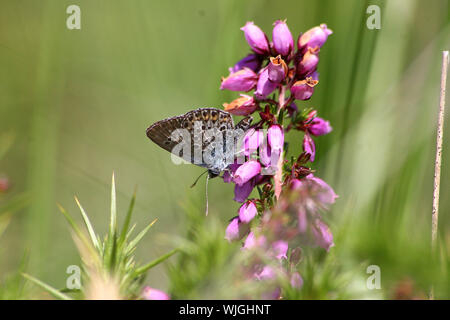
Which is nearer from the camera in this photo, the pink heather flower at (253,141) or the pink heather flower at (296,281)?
the pink heather flower at (296,281)

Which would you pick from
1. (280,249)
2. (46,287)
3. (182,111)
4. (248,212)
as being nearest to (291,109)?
(248,212)

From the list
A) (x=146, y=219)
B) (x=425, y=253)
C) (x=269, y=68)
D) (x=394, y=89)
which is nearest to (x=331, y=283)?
(x=425, y=253)

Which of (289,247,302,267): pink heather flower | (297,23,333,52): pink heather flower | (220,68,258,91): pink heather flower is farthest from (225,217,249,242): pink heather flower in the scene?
(297,23,333,52): pink heather flower

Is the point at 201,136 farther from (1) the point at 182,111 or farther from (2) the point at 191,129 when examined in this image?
(1) the point at 182,111

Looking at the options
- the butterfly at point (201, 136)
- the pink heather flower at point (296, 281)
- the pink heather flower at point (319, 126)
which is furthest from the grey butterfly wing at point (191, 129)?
the pink heather flower at point (296, 281)

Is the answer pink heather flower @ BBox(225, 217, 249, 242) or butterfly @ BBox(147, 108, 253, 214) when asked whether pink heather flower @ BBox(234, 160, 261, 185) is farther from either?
butterfly @ BBox(147, 108, 253, 214)

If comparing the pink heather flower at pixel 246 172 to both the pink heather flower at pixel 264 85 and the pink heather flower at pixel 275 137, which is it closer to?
the pink heather flower at pixel 275 137
